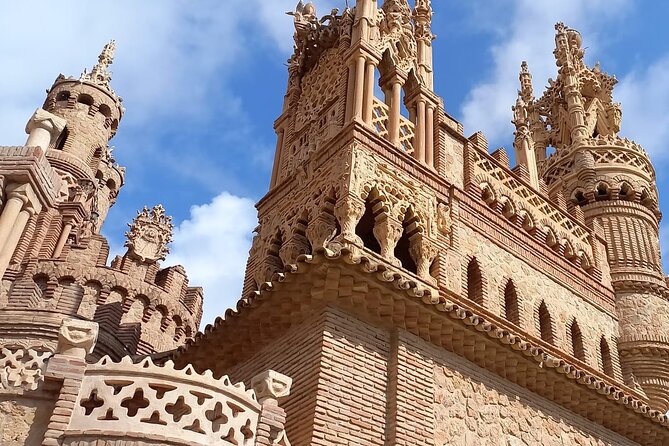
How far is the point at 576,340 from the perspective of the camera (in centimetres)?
1266

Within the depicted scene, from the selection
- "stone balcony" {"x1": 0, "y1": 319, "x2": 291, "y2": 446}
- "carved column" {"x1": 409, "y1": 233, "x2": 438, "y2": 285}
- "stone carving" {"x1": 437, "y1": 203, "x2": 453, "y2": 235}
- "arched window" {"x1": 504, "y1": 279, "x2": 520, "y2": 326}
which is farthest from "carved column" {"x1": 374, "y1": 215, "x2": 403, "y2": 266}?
"stone balcony" {"x1": 0, "y1": 319, "x2": 291, "y2": 446}

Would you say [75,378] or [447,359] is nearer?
[75,378]

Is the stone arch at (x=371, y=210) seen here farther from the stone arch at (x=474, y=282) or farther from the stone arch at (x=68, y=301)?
the stone arch at (x=68, y=301)

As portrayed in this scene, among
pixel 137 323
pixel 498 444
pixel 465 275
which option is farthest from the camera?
pixel 137 323

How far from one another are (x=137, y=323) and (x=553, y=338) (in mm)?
8167

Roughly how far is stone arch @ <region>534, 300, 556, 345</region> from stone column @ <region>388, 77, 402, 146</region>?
11.9 ft

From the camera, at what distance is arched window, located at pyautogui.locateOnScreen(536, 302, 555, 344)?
12.0 m

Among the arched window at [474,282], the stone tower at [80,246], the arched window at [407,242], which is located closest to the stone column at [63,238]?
the stone tower at [80,246]

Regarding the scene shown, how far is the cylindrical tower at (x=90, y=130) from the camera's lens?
22.7m

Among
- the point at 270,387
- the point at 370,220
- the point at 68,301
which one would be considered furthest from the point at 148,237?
the point at 270,387

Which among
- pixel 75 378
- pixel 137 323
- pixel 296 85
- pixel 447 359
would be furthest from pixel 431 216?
pixel 137 323

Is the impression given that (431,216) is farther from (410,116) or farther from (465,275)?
(410,116)

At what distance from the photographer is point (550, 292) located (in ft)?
41.3

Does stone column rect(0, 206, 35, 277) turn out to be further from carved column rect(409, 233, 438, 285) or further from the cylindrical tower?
the cylindrical tower
